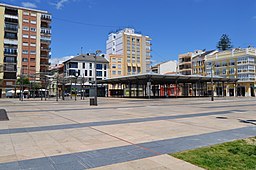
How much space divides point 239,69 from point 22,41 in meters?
70.5

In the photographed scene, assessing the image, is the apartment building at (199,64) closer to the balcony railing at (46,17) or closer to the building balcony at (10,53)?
the balcony railing at (46,17)

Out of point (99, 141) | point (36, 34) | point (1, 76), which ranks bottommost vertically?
point (99, 141)

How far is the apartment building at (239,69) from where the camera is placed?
2859 inches

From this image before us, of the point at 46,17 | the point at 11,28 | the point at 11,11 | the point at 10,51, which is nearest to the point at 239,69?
the point at 46,17

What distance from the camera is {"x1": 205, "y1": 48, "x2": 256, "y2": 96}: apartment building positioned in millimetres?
72625

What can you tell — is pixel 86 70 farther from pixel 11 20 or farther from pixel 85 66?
pixel 11 20

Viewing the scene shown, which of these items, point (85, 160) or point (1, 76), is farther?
point (1, 76)

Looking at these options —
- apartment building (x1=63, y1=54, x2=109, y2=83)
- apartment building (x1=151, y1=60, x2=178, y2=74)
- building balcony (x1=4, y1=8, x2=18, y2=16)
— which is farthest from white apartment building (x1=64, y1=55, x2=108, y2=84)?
apartment building (x1=151, y1=60, x2=178, y2=74)

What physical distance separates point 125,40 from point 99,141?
94530 mm

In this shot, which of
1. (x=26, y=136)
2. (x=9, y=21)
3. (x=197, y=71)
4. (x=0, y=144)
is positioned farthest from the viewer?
(x=197, y=71)

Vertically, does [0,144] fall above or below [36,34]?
below

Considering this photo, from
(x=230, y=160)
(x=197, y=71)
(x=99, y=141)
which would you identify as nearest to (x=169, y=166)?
(x=230, y=160)

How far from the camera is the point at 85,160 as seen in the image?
553 centimetres

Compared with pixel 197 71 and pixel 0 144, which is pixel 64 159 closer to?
pixel 0 144
